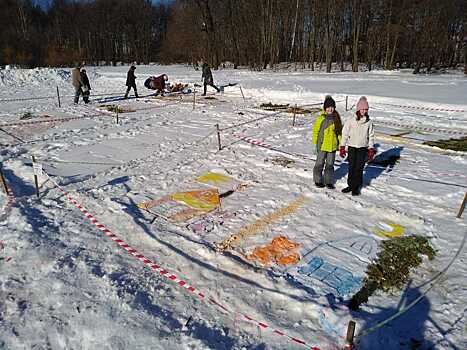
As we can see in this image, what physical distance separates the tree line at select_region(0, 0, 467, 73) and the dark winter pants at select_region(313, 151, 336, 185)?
110 feet

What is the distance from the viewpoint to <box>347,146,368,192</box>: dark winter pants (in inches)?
229

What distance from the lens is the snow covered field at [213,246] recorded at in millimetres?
3141

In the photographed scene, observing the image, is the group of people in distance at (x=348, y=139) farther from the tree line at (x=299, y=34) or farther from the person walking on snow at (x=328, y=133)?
the tree line at (x=299, y=34)

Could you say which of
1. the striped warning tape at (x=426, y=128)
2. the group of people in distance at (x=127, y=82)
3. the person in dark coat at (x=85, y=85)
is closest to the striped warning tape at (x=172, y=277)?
the striped warning tape at (x=426, y=128)

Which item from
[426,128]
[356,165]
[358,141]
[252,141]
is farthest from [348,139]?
[426,128]

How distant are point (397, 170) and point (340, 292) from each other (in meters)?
4.61

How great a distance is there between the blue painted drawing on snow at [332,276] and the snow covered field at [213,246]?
0.02 m

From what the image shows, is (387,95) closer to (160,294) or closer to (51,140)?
(51,140)

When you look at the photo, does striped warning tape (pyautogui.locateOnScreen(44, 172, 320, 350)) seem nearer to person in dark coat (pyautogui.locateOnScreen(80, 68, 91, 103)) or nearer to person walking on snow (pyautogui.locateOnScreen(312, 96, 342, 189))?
person walking on snow (pyautogui.locateOnScreen(312, 96, 342, 189))

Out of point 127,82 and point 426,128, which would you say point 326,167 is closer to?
point 426,128

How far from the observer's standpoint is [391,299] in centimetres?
361

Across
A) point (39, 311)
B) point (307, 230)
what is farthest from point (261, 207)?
point (39, 311)

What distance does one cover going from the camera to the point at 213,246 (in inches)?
176

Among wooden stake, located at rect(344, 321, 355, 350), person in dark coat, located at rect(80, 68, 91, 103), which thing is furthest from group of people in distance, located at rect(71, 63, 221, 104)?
wooden stake, located at rect(344, 321, 355, 350)
